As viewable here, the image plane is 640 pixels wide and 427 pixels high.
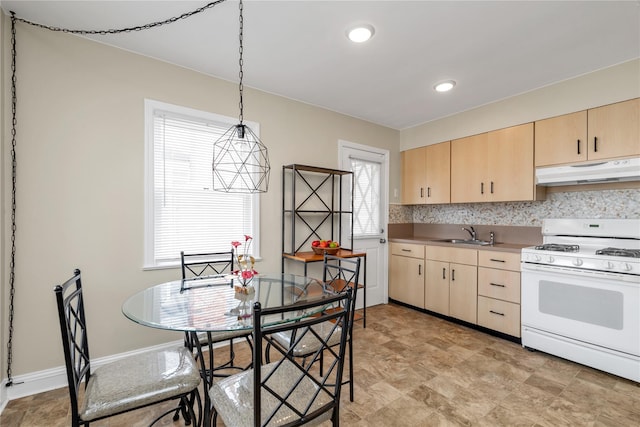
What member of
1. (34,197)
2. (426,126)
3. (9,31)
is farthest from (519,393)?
(9,31)

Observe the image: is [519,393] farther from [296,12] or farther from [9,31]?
[9,31]

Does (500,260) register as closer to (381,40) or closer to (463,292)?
(463,292)

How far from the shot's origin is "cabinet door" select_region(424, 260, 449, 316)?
3.64m

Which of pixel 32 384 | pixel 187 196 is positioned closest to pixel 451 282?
pixel 187 196

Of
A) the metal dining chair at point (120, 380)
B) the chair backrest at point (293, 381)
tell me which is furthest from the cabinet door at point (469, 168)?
the metal dining chair at point (120, 380)

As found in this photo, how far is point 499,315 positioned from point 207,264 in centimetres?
298

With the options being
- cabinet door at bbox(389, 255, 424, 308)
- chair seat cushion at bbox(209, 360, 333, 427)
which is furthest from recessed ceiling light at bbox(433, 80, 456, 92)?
chair seat cushion at bbox(209, 360, 333, 427)

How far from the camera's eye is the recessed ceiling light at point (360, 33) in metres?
2.11

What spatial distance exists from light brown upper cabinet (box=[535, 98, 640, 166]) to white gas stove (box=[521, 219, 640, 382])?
64 cm

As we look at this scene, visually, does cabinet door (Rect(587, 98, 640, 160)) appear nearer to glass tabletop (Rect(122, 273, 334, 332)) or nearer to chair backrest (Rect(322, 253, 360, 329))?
chair backrest (Rect(322, 253, 360, 329))

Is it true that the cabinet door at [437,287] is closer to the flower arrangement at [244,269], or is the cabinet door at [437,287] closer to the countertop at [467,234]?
the countertop at [467,234]

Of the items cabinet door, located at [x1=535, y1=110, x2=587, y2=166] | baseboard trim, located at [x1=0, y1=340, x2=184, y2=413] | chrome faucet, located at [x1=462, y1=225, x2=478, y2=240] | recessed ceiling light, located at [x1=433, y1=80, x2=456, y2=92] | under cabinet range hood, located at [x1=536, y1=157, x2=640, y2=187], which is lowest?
baseboard trim, located at [x1=0, y1=340, x2=184, y2=413]

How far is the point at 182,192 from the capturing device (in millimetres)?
2754

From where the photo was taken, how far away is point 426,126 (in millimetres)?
4215
